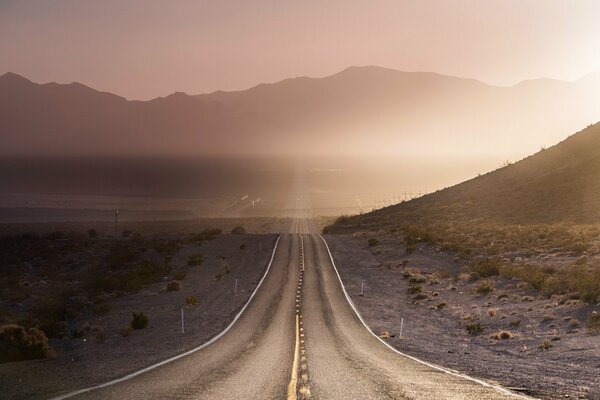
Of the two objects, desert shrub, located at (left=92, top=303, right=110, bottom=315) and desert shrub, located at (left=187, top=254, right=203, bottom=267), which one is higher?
desert shrub, located at (left=187, top=254, right=203, bottom=267)

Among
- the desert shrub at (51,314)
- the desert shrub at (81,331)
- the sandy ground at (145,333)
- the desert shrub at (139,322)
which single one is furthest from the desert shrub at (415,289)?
the desert shrub at (51,314)

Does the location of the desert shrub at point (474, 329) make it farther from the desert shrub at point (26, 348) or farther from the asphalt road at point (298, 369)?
the desert shrub at point (26, 348)

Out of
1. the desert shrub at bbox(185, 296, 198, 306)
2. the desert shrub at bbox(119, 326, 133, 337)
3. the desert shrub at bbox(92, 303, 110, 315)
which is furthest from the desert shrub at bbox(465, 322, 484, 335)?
the desert shrub at bbox(92, 303, 110, 315)

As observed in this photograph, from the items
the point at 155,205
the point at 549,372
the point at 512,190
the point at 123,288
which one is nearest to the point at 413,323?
the point at 549,372

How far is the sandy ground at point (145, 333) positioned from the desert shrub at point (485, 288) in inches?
555

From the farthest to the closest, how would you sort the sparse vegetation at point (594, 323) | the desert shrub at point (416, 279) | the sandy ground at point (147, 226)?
the sandy ground at point (147, 226) < the desert shrub at point (416, 279) < the sparse vegetation at point (594, 323)

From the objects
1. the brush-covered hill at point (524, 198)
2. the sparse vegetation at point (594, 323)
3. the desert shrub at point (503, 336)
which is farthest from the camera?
the brush-covered hill at point (524, 198)

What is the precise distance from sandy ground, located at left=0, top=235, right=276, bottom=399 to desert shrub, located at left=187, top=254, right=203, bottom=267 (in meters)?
0.57

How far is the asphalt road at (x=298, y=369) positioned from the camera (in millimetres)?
12930

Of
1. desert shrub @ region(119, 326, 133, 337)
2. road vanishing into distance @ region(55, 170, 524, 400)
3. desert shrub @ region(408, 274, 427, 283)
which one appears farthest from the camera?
desert shrub @ region(408, 274, 427, 283)

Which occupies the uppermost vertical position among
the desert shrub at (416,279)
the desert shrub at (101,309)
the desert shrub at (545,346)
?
the desert shrub at (416,279)

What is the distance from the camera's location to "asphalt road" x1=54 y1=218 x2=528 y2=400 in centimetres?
1293

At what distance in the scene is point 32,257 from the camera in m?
52.0

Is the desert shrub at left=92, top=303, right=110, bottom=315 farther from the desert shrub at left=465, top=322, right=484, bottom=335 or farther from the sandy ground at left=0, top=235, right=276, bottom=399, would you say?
the desert shrub at left=465, top=322, right=484, bottom=335
